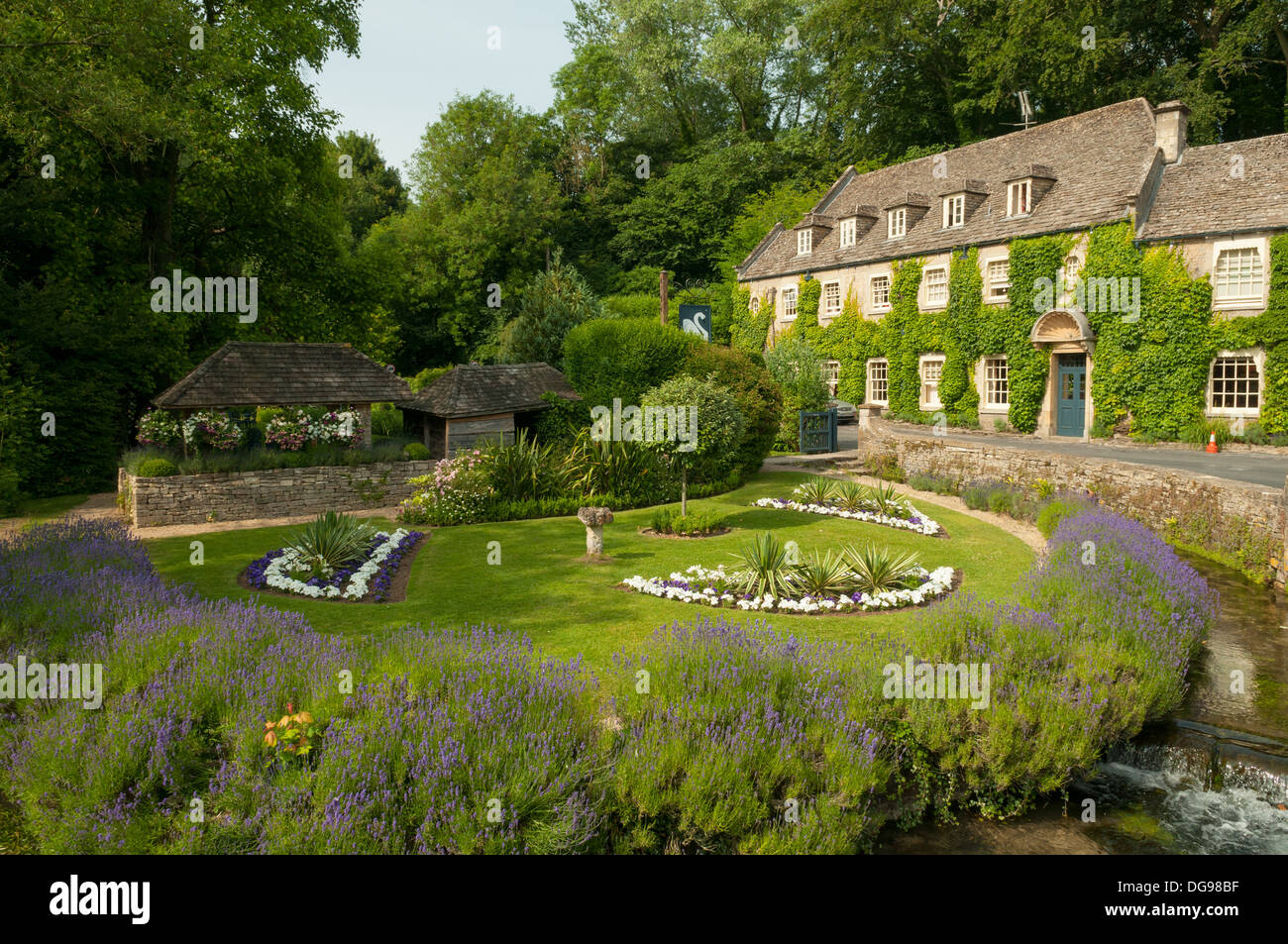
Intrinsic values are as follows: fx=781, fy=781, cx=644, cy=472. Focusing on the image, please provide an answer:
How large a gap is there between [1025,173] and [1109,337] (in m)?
7.54

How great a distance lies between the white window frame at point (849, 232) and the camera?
3794 cm

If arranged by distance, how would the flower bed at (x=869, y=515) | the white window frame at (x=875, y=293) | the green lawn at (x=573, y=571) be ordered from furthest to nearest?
the white window frame at (x=875, y=293) < the flower bed at (x=869, y=515) < the green lawn at (x=573, y=571)

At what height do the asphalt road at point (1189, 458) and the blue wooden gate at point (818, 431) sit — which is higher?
the blue wooden gate at point (818, 431)

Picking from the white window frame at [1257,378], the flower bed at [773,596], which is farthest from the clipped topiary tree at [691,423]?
the white window frame at [1257,378]

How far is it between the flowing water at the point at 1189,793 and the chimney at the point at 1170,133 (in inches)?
980

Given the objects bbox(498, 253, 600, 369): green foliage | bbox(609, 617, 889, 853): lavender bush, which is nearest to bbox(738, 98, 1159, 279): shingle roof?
bbox(498, 253, 600, 369): green foliage

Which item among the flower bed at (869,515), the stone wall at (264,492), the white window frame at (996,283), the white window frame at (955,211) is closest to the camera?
the flower bed at (869,515)

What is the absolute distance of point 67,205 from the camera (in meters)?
22.1

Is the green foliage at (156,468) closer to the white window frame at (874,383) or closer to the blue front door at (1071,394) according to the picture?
the white window frame at (874,383)

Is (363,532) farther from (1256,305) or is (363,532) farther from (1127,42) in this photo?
(1127,42)

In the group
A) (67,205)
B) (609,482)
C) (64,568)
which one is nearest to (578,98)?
(67,205)

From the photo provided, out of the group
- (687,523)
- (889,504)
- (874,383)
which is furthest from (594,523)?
(874,383)

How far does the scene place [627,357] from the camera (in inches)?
872
